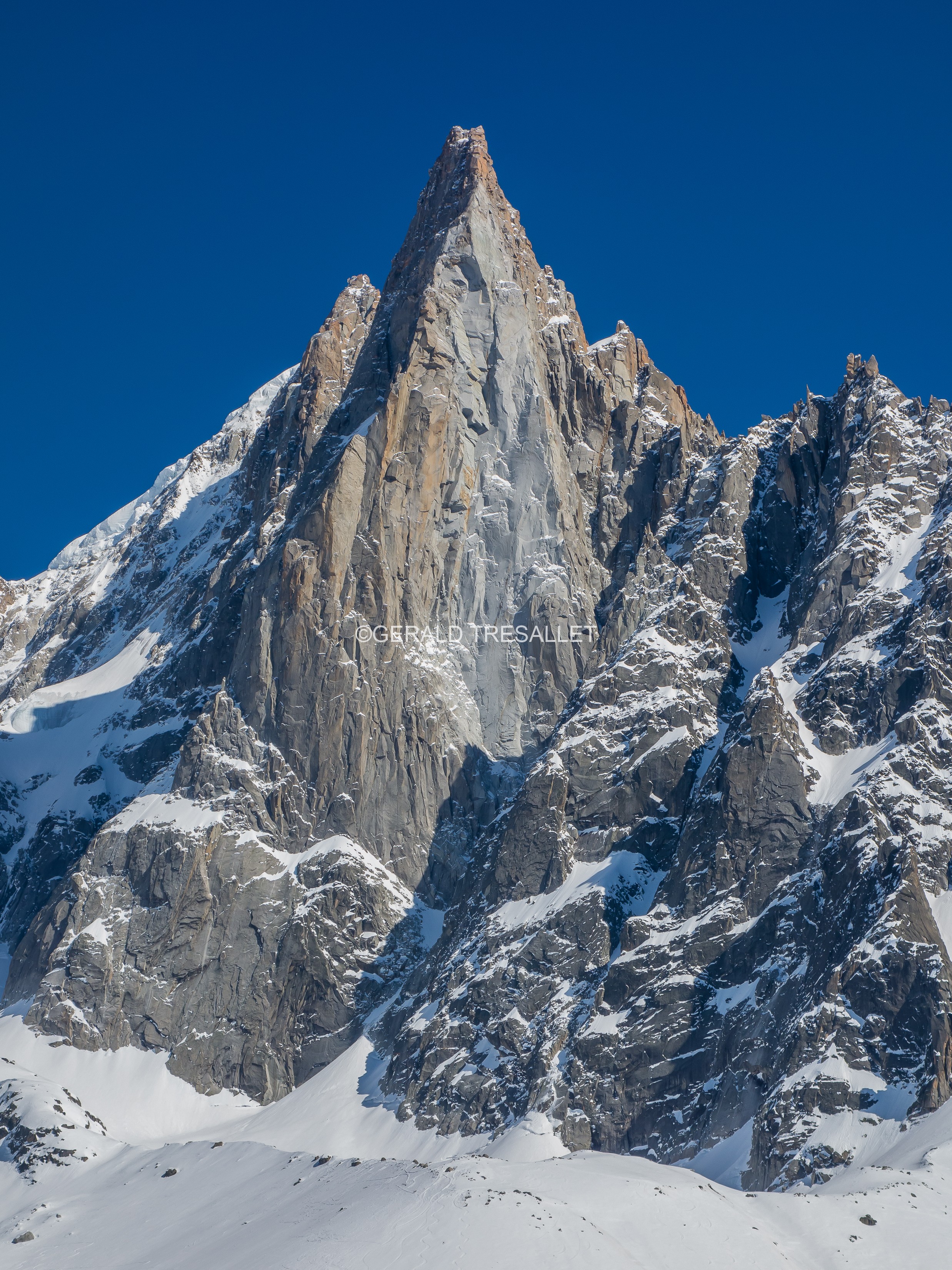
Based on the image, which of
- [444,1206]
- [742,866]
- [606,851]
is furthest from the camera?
[606,851]

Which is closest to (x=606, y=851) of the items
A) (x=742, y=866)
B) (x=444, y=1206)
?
(x=742, y=866)

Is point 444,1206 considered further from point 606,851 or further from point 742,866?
point 606,851

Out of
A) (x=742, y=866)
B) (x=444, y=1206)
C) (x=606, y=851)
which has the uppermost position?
(x=606, y=851)

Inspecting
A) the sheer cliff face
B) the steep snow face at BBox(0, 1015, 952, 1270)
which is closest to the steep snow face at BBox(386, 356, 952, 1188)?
the sheer cliff face

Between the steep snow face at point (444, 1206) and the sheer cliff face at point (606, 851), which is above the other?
the sheer cliff face at point (606, 851)

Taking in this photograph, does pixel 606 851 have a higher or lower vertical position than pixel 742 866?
higher

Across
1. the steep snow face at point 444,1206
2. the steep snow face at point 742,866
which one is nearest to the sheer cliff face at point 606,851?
the steep snow face at point 742,866

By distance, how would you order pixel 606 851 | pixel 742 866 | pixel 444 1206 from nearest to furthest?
1. pixel 444 1206
2. pixel 742 866
3. pixel 606 851

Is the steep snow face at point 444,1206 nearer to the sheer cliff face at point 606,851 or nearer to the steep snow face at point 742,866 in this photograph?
the steep snow face at point 742,866

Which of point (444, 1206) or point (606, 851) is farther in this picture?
point (606, 851)

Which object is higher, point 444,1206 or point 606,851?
point 606,851

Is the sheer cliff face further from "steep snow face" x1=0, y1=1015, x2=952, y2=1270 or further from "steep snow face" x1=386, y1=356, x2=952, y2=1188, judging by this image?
"steep snow face" x1=0, y1=1015, x2=952, y2=1270

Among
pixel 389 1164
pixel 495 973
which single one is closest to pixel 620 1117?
pixel 495 973

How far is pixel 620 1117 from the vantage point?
144 meters
